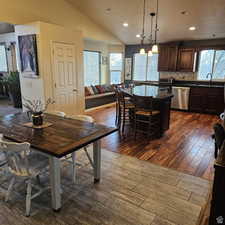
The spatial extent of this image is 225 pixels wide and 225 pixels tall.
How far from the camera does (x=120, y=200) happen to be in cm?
→ 228

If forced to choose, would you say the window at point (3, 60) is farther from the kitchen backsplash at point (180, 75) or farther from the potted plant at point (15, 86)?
the kitchen backsplash at point (180, 75)

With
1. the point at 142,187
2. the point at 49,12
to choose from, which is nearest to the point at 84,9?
the point at 49,12

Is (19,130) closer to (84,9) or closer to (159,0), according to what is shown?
(159,0)

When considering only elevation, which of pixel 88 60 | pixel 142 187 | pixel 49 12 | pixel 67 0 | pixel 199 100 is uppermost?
pixel 67 0

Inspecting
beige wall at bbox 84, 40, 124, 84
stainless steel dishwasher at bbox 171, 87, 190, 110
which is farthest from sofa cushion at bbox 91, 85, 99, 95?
stainless steel dishwasher at bbox 171, 87, 190, 110

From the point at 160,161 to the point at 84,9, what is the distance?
483 centimetres

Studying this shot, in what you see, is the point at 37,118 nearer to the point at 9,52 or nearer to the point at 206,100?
the point at 206,100

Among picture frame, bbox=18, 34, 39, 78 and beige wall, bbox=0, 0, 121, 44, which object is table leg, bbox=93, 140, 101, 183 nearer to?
picture frame, bbox=18, 34, 39, 78

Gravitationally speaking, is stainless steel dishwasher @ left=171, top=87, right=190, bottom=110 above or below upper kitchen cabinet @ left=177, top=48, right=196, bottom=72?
below

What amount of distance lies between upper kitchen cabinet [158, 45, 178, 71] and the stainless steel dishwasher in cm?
87

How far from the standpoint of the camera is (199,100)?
652cm

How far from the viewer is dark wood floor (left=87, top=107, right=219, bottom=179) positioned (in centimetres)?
313

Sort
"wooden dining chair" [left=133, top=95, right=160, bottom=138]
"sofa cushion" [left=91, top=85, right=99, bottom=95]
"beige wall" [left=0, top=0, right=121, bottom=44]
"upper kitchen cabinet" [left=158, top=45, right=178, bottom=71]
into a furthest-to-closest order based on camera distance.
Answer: "sofa cushion" [left=91, top=85, right=99, bottom=95]
"upper kitchen cabinet" [left=158, top=45, right=178, bottom=71]
"beige wall" [left=0, top=0, right=121, bottom=44]
"wooden dining chair" [left=133, top=95, right=160, bottom=138]

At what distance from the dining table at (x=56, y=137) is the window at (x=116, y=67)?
236 inches
